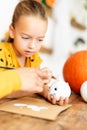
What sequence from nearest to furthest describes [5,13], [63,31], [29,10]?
[29,10], [5,13], [63,31]

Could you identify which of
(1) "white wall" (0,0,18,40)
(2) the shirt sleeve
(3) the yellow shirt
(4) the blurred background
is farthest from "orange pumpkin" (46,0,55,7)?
(2) the shirt sleeve

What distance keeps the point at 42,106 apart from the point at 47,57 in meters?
1.19

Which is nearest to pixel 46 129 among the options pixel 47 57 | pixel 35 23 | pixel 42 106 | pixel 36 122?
pixel 36 122

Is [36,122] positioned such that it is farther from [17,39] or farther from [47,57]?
[47,57]

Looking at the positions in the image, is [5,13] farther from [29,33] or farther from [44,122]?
[44,122]

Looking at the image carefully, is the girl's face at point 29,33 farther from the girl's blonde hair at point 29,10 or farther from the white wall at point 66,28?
the white wall at point 66,28

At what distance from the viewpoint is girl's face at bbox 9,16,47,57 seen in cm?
97

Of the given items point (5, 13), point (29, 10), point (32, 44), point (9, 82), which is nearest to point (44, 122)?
point (9, 82)

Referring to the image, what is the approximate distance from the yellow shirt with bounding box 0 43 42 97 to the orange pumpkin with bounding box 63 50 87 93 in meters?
0.13

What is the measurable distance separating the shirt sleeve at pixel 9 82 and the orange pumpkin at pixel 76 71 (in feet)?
1.14

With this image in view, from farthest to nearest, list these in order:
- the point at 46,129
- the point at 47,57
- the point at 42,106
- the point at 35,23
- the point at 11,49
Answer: the point at 47,57, the point at 11,49, the point at 35,23, the point at 42,106, the point at 46,129

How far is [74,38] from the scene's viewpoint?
2.11 meters

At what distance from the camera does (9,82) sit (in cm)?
76

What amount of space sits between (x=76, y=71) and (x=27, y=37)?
0.25 metres
